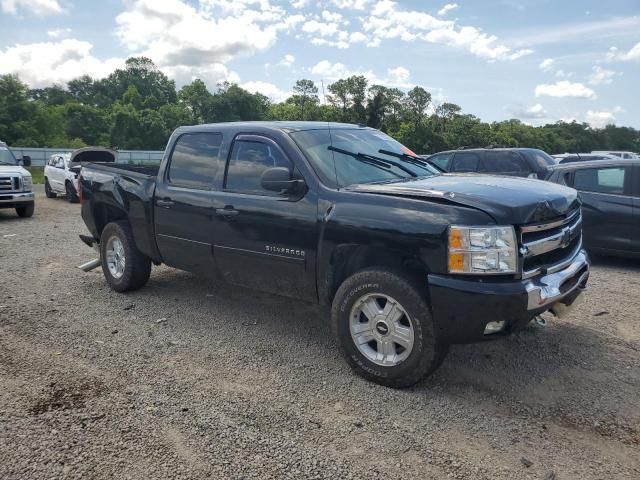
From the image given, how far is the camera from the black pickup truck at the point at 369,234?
3.35 metres

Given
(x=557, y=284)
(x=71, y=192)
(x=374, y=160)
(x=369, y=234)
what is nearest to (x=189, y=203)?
(x=374, y=160)

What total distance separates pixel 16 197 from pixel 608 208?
41.7 feet

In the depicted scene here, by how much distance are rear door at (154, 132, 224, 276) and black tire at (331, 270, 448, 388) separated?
1614 millimetres

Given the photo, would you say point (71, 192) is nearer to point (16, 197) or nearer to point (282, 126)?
point (16, 197)

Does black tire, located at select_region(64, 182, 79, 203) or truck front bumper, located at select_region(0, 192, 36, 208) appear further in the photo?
black tire, located at select_region(64, 182, 79, 203)

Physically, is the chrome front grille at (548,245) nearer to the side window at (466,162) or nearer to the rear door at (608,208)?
the rear door at (608,208)

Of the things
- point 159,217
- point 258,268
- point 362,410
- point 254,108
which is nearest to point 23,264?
point 159,217

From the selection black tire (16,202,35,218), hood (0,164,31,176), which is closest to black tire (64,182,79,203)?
black tire (16,202,35,218)

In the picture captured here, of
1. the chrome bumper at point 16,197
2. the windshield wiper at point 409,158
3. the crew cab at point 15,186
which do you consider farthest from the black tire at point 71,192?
the windshield wiper at point 409,158

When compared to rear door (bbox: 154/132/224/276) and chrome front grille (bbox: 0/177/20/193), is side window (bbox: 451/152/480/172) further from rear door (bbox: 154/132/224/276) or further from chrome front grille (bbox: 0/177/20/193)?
chrome front grille (bbox: 0/177/20/193)

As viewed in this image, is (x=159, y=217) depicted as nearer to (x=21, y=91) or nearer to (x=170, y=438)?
(x=170, y=438)

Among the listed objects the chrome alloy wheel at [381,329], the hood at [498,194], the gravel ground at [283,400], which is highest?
the hood at [498,194]

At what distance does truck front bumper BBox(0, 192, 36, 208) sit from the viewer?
12539 mm

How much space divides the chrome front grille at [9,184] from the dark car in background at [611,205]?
40.2 ft
